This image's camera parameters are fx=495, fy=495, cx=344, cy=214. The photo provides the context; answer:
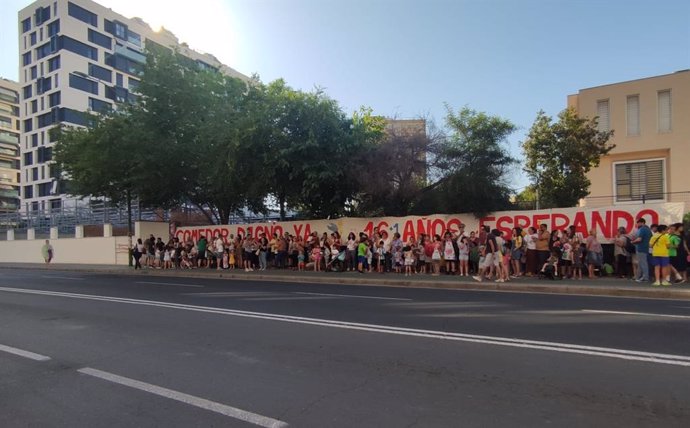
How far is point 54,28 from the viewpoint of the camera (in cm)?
6475

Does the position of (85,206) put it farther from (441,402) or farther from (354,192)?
(441,402)

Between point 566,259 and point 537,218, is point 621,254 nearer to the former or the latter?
point 566,259

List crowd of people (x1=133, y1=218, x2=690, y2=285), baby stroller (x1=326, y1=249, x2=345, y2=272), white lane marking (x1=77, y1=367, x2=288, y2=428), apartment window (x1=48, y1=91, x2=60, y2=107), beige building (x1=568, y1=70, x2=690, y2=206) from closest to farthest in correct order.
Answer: white lane marking (x1=77, y1=367, x2=288, y2=428), crowd of people (x1=133, y1=218, x2=690, y2=285), baby stroller (x1=326, y1=249, x2=345, y2=272), beige building (x1=568, y1=70, x2=690, y2=206), apartment window (x1=48, y1=91, x2=60, y2=107)

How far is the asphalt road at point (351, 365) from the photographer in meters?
4.24

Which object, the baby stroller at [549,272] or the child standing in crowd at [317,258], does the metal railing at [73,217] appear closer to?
the child standing in crowd at [317,258]

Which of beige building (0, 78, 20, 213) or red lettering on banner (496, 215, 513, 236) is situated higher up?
beige building (0, 78, 20, 213)

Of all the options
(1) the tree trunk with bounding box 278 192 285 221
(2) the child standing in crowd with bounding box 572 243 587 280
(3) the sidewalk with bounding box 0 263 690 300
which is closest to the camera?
(3) the sidewalk with bounding box 0 263 690 300

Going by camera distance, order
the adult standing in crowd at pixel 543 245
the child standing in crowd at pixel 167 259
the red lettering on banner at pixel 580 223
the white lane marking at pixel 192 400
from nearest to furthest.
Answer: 1. the white lane marking at pixel 192 400
2. the adult standing in crowd at pixel 543 245
3. the red lettering on banner at pixel 580 223
4. the child standing in crowd at pixel 167 259

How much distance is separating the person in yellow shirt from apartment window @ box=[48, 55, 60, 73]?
71.6 m

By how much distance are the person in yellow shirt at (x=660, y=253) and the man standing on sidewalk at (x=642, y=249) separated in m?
0.35

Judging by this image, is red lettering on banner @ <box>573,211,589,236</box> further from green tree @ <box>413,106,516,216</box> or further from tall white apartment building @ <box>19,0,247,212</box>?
tall white apartment building @ <box>19,0,247,212</box>

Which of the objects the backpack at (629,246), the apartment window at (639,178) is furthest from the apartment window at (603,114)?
the backpack at (629,246)

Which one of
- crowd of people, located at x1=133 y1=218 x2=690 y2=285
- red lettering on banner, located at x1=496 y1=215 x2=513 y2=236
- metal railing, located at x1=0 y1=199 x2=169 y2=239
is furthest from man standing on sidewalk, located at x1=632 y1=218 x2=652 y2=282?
metal railing, located at x1=0 y1=199 x2=169 y2=239

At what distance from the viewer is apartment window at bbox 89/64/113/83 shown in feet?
223
